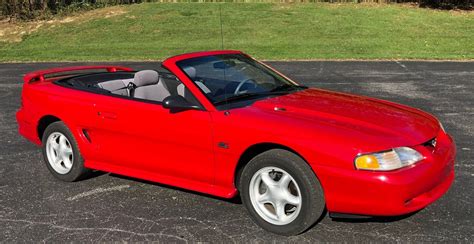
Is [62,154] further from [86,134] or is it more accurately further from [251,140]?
[251,140]

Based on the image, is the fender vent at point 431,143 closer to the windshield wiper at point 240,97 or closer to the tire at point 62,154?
the windshield wiper at point 240,97

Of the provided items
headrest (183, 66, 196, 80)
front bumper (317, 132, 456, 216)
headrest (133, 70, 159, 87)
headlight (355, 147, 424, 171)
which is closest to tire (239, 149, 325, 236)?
front bumper (317, 132, 456, 216)

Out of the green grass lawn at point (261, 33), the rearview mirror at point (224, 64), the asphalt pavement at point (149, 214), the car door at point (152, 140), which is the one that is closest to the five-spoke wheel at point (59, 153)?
the asphalt pavement at point (149, 214)

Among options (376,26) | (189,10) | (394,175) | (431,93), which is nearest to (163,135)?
(394,175)

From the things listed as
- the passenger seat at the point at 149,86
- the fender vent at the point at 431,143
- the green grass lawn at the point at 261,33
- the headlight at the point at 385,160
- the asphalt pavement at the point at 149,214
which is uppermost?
the passenger seat at the point at 149,86

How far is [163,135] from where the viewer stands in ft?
14.0

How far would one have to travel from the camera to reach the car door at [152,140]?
4086mm

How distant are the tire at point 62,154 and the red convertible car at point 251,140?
0.04 ft

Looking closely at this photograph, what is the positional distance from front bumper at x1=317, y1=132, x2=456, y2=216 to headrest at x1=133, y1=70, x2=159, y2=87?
252 centimetres

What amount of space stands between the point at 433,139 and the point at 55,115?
380 cm

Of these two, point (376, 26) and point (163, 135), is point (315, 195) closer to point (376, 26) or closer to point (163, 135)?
point (163, 135)

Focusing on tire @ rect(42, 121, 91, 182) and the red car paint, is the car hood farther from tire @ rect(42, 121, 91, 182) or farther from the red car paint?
tire @ rect(42, 121, 91, 182)

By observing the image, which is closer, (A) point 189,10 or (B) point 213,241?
(B) point 213,241

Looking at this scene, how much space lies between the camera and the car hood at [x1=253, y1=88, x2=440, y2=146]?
144 inches
